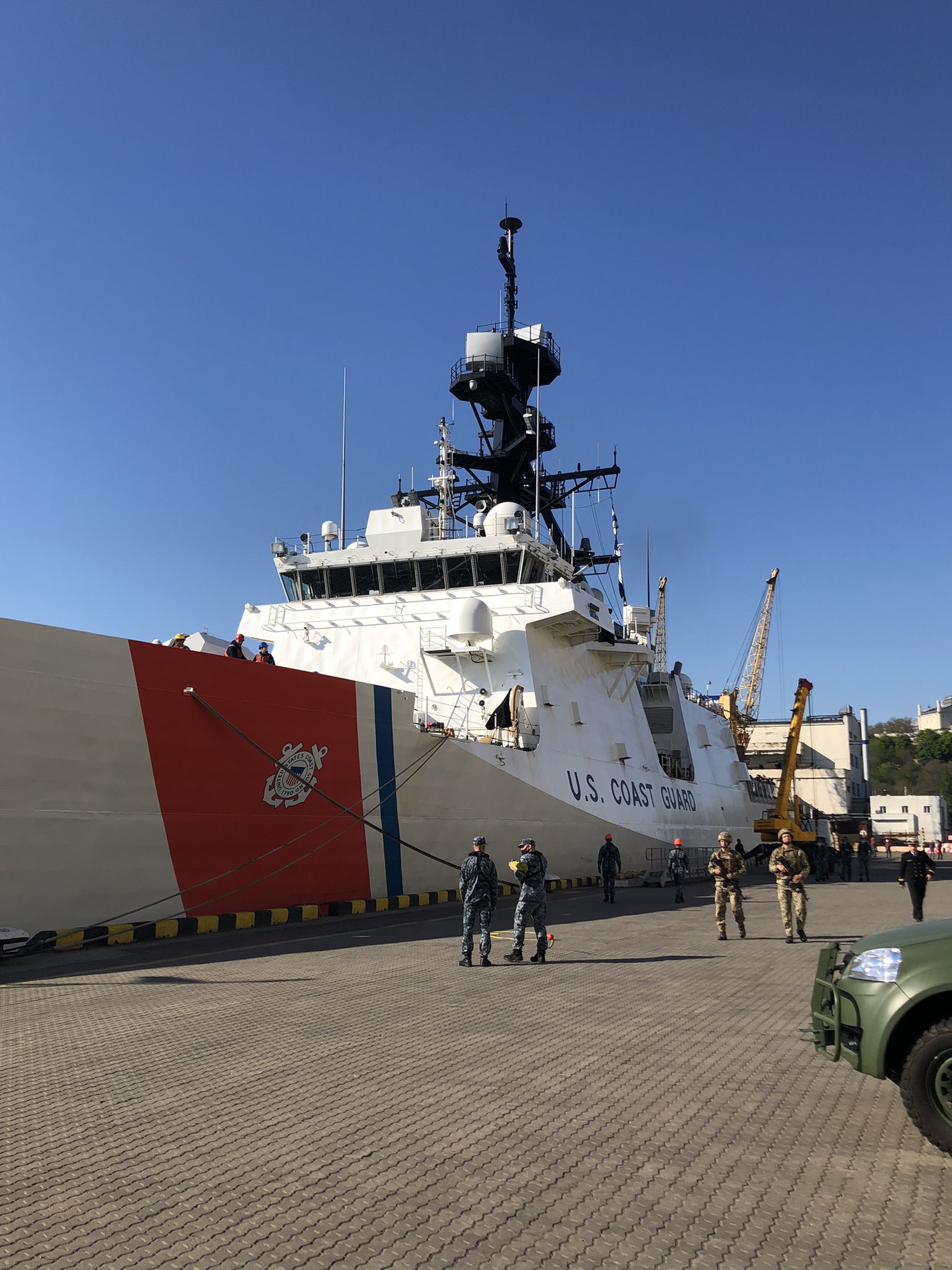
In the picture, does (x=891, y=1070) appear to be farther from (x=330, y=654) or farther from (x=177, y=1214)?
(x=330, y=654)

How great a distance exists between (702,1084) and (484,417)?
22706 millimetres

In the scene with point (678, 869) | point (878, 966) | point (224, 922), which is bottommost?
point (678, 869)

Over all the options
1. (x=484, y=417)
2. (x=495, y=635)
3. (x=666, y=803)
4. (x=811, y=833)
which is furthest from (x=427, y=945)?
(x=811, y=833)

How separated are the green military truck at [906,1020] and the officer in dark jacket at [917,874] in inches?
350

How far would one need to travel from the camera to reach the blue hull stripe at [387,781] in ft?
42.6

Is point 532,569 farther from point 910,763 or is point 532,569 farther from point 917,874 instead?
point 910,763

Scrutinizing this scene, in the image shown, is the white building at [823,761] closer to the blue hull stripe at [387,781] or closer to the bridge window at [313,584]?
the bridge window at [313,584]

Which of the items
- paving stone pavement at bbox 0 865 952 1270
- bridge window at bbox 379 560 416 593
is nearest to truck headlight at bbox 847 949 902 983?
paving stone pavement at bbox 0 865 952 1270

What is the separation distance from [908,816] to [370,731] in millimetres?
50366

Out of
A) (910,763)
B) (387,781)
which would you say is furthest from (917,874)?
(910,763)

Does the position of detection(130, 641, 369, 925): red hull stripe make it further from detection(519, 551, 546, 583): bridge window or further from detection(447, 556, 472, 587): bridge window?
detection(519, 551, 546, 583): bridge window

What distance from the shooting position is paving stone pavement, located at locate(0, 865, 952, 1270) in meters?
2.84

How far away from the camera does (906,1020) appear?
365cm

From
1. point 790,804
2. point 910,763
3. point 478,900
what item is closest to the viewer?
point 478,900
